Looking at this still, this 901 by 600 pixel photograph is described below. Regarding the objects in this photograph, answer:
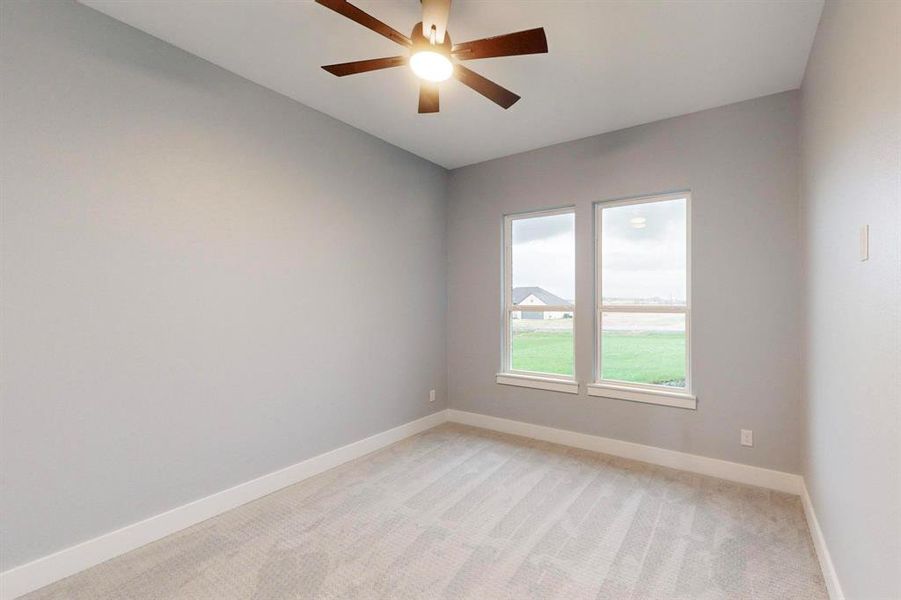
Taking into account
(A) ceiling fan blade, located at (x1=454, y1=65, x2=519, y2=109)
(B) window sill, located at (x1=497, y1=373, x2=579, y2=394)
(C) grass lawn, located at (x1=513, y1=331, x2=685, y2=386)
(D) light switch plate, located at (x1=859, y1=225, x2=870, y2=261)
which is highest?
(A) ceiling fan blade, located at (x1=454, y1=65, x2=519, y2=109)

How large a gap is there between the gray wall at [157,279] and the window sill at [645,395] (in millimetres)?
2020

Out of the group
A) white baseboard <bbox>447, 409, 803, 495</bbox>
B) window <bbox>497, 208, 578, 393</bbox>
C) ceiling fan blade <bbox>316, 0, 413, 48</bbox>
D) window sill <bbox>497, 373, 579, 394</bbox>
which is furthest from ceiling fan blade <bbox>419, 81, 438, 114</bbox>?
white baseboard <bbox>447, 409, 803, 495</bbox>

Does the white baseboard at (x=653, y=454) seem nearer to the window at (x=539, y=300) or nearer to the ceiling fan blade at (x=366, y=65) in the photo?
the window at (x=539, y=300)

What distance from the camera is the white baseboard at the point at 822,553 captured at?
1.74 m

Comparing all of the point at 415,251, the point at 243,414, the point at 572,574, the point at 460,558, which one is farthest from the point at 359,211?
the point at 572,574

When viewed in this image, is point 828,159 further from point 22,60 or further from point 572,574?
point 22,60

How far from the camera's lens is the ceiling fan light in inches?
75.7

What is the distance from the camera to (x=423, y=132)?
353cm

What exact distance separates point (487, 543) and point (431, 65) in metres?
2.49

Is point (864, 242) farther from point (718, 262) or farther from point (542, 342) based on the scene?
point (542, 342)

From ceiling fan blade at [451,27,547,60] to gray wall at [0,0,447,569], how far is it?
164cm

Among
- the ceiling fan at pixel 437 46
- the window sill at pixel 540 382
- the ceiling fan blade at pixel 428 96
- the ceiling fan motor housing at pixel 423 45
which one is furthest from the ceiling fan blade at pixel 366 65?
the window sill at pixel 540 382

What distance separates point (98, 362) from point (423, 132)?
2773 mm

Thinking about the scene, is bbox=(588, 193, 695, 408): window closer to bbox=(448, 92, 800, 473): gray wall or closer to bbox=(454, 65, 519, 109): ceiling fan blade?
bbox=(448, 92, 800, 473): gray wall
